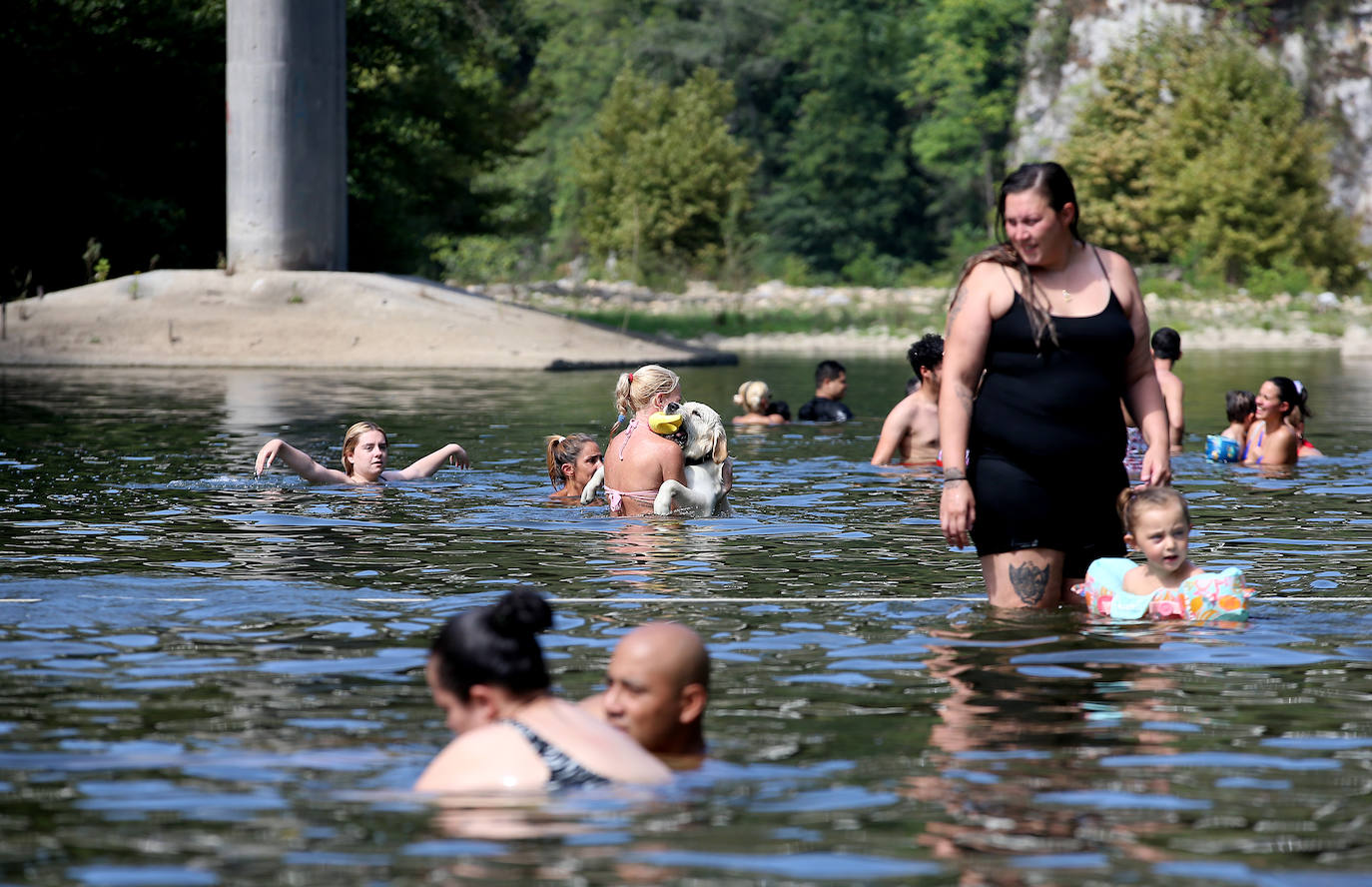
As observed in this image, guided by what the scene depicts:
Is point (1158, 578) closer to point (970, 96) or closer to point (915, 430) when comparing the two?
point (915, 430)

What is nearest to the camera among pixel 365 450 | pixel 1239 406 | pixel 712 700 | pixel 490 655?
pixel 490 655

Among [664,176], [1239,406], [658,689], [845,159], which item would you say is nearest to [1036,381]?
[658,689]

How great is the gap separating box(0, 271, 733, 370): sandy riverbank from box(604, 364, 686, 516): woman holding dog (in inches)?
735

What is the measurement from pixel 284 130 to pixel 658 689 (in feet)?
89.5

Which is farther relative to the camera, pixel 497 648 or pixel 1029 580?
pixel 1029 580

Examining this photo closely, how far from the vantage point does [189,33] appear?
36.1m

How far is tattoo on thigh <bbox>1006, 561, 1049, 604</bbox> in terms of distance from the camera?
732 cm

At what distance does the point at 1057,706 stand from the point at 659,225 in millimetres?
64481

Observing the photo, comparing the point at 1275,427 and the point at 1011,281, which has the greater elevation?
the point at 1011,281

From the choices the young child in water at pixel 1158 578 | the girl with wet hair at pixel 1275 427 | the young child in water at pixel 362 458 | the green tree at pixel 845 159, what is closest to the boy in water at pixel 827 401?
the girl with wet hair at pixel 1275 427

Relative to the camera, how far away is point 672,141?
7106 cm

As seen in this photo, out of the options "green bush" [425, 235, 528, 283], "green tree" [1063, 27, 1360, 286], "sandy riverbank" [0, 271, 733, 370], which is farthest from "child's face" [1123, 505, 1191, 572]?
"green bush" [425, 235, 528, 283]

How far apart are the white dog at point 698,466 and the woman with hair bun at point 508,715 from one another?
6.34 m

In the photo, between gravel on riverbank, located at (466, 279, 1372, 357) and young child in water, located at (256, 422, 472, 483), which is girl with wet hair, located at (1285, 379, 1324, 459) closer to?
young child in water, located at (256, 422, 472, 483)
